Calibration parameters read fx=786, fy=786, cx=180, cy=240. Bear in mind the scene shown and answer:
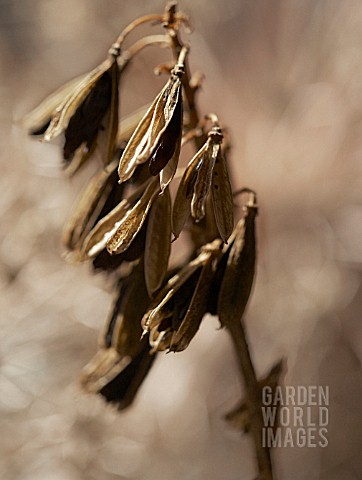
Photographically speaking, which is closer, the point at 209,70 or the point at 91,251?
the point at 91,251

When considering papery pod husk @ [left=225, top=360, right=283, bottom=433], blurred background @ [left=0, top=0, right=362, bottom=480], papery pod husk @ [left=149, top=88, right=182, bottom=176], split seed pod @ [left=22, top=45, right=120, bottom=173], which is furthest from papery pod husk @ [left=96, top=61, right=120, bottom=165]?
blurred background @ [left=0, top=0, right=362, bottom=480]

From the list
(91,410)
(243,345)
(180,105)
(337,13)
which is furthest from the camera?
(337,13)

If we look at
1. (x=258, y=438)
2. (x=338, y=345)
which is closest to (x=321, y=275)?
(x=338, y=345)

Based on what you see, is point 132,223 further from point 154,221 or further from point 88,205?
point 88,205

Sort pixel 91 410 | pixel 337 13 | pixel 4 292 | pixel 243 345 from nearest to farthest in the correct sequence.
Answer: pixel 243 345, pixel 91 410, pixel 4 292, pixel 337 13

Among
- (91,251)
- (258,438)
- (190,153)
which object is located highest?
(190,153)

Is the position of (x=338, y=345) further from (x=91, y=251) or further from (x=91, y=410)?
(x=91, y=251)

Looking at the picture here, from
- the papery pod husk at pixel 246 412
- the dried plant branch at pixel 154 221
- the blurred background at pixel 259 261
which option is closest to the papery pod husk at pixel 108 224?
the dried plant branch at pixel 154 221
